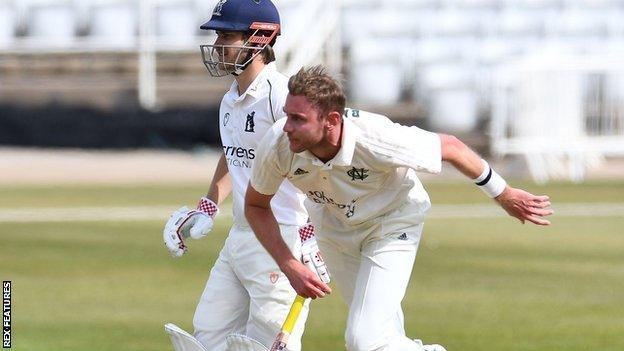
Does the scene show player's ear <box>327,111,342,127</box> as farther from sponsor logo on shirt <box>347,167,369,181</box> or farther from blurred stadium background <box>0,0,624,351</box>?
blurred stadium background <box>0,0,624,351</box>

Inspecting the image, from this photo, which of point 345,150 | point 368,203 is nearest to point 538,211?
point 368,203

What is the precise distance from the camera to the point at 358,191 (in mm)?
5293

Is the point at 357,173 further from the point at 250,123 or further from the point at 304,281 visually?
the point at 250,123

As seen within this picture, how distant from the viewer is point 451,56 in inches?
888

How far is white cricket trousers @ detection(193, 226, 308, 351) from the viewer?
5.54 meters

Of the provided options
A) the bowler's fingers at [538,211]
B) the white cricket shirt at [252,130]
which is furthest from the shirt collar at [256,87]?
the bowler's fingers at [538,211]

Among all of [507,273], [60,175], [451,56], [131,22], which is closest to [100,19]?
[131,22]

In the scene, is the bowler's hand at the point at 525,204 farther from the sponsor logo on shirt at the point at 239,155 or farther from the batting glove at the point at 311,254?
the sponsor logo on shirt at the point at 239,155

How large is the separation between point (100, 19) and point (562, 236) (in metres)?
12.5

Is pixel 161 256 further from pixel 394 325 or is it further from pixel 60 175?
pixel 60 175

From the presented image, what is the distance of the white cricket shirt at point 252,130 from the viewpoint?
18.3 ft

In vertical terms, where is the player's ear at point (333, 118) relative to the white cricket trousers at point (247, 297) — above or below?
above

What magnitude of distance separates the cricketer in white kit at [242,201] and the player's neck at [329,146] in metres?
0.46

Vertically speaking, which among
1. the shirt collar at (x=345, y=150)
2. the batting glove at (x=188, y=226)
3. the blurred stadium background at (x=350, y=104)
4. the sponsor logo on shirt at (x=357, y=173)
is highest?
the shirt collar at (x=345, y=150)
